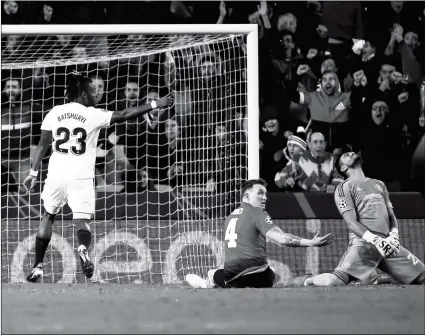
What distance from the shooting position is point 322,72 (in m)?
11.5

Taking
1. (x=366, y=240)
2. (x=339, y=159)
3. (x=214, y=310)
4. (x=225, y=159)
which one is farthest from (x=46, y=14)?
(x=214, y=310)

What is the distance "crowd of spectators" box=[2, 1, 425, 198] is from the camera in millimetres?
10867

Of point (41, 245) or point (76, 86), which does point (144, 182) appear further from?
point (41, 245)

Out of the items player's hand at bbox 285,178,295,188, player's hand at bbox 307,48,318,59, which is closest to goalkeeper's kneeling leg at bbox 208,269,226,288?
player's hand at bbox 285,178,295,188

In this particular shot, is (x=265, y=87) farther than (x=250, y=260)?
Yes

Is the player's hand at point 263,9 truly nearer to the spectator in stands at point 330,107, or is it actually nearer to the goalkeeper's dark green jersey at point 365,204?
the spectator in stands at point 330,107

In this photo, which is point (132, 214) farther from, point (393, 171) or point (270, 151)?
point (393, 171)

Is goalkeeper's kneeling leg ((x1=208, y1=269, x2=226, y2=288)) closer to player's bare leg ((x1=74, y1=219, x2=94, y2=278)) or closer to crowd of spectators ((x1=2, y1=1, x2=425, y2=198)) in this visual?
player's bare leg ((x1=74, y1=219, x2=94, y2=278))

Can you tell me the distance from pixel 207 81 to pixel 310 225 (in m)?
1.95

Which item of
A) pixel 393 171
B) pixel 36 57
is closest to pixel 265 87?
pixel 393 171

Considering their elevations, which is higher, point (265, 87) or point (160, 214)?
point (265, 87)

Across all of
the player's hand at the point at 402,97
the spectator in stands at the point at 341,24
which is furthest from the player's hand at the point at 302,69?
the player's hand at the point at 402,97

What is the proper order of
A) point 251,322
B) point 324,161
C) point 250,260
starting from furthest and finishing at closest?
point 324,161 → point 250,260 → point 251,322

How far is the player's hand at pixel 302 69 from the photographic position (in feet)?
37.8
